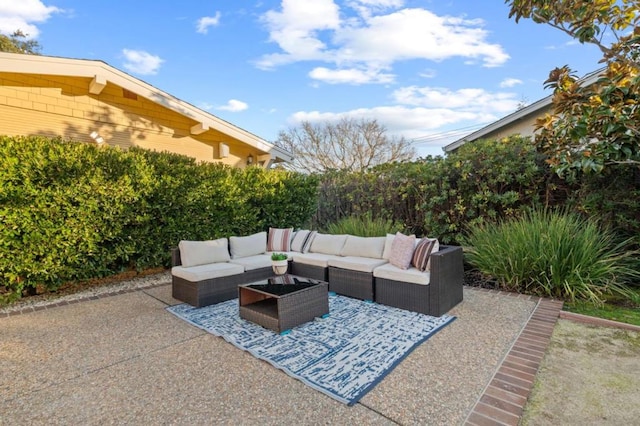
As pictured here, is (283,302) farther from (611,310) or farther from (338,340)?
(611,310)

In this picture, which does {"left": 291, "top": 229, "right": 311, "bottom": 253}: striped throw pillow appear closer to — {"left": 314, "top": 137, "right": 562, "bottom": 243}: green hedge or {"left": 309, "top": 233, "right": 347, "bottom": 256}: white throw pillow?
{"left": 309, "top": 233, "right": 347, "bottom": 256}: white throw pillow

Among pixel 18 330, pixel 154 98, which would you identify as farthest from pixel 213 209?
pixel 18 330

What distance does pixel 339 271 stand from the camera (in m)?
4.90

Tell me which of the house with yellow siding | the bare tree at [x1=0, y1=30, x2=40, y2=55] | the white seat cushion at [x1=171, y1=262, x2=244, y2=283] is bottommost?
the white seat cushion at [x1=171, y1=262, x2=244, y2=283]

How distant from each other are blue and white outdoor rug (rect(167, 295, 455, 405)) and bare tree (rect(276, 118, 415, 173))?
58.3 feet

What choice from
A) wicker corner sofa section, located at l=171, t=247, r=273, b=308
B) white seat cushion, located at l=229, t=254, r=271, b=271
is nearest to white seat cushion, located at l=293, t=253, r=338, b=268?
white seat cushion, located at l=229, t=254, r=271, b=271

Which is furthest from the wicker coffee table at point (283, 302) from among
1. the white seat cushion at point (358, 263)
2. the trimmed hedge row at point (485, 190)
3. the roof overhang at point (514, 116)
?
the roof overhang at point (514, 116)

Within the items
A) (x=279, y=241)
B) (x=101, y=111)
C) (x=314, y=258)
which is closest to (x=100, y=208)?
(x=101, y=111)

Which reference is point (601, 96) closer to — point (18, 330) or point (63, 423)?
point (63, 423)

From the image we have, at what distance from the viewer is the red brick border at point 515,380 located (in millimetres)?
2107

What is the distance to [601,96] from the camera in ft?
14.6

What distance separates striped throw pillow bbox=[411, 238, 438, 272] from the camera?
14.0 feet

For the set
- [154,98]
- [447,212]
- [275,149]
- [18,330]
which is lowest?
[18,330]

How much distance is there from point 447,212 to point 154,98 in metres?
6.91
